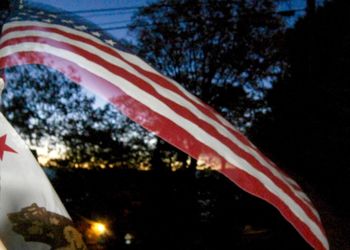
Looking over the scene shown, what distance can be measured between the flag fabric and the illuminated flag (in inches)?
22.6

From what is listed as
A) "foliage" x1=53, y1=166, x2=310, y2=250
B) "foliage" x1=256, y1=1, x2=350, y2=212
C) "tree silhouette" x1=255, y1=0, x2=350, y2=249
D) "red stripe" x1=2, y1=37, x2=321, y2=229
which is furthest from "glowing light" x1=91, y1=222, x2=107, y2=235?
"red stripe" x1=2, y1=37, x2=321, y2=229

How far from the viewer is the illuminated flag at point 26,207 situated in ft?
6.18

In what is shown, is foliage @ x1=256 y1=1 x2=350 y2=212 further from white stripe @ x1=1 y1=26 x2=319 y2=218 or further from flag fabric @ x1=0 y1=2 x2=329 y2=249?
flag fabric @ x1=0 y1=2 x2=329 y2=249

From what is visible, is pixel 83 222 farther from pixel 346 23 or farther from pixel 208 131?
pixel 208 131

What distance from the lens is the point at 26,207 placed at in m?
1.92

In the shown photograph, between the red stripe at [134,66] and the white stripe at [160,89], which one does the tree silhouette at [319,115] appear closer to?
the white stripe at [160,89]

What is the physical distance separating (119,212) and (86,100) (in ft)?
16.9

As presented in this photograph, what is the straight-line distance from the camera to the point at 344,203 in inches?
425

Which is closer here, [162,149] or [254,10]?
[162,149]

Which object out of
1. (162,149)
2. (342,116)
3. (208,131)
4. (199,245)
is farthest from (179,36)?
(208,131)

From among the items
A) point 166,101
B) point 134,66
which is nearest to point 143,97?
point 166,101

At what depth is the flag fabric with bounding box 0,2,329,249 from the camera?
2.44 meters

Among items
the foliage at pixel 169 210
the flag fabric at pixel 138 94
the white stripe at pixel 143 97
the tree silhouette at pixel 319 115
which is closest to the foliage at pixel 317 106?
the tree silhouette at pixel 319 115

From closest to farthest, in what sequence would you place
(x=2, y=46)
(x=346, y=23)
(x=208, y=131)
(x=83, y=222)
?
(x=2, y=46) → (x=208, y=131) → (x=346, y=23) → (x=83, y=222)
